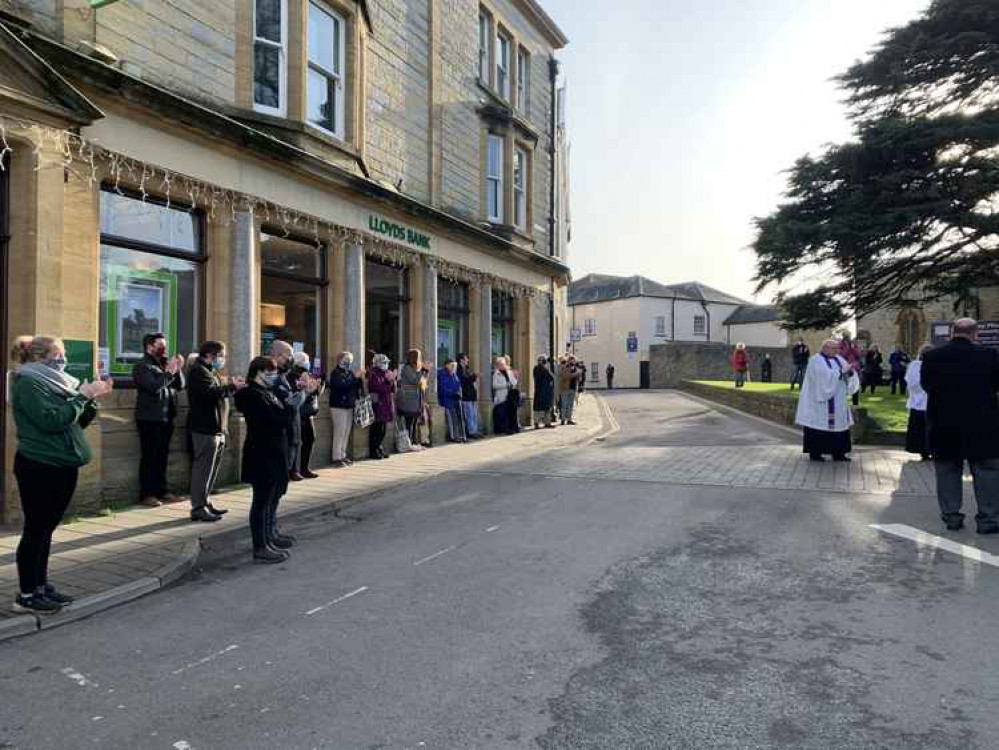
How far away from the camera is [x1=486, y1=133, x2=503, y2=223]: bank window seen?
18109 millimetres

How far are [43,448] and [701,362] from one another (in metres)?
44.1

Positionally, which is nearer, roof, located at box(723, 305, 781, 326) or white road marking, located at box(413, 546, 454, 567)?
white road marking, located at box(413, 546, 454, 567)

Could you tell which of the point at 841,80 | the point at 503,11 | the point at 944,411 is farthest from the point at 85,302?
the point at 841,80

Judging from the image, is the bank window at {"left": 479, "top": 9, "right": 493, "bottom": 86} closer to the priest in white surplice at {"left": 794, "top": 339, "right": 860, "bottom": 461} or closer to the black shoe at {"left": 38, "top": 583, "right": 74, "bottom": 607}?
the priest in white surplice at {"left": 794, "top": 339, "right": 860, "bottom": 461}

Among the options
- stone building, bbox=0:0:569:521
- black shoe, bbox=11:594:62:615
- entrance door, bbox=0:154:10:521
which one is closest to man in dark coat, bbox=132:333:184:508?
stone building, bbox=0:0:569:521

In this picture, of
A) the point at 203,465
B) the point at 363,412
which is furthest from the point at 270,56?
the point at 203,465

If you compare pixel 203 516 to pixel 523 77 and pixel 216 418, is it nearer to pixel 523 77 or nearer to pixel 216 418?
pixel 216 418

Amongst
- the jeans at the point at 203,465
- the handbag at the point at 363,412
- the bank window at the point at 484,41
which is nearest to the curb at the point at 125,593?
the jeans at the point at 203,465

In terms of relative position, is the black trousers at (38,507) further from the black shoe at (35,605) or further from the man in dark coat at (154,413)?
the man in dark coat at (154,413)

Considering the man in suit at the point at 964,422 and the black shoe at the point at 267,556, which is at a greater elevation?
the man in suit at the point at 964,422

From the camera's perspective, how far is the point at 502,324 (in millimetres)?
19453

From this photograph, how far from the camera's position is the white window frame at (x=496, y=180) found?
1803 centimetres

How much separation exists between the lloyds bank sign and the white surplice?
25.3 ft

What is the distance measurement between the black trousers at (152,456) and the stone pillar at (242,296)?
176cm
